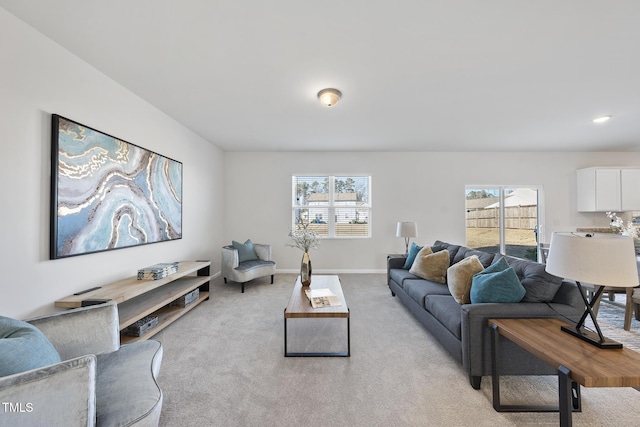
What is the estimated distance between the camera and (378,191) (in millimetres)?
5160

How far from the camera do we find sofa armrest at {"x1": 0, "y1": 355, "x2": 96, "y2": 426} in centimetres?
85

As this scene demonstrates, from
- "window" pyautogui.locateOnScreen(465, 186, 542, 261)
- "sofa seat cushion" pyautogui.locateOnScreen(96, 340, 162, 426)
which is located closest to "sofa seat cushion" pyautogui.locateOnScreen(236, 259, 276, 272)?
"sofa seat cushion" pyautogui.locateOnScreen(96, 340, 162, 426)

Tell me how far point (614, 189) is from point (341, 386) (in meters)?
6.40

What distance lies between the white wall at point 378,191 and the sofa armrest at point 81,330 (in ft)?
11.8

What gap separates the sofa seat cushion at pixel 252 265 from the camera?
13.0ft

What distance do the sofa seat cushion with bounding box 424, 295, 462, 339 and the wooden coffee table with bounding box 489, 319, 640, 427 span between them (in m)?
0.28

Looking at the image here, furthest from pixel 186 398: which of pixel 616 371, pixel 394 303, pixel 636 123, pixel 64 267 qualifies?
pixel 636 123

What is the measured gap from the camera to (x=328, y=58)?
2.09 meters

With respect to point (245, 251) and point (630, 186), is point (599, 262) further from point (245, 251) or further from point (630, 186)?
point (630, 186)

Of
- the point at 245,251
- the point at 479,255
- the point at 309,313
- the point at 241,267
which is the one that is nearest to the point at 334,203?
the point at 245,251

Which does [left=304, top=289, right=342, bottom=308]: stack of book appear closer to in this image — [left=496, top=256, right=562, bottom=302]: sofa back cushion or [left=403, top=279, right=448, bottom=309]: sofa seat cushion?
[left=403, top=279, right=448, bottom=309]: sofa seat cushion

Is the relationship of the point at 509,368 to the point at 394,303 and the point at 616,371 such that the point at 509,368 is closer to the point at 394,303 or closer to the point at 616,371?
the point at 616,371

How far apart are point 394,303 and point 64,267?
3.49 meters

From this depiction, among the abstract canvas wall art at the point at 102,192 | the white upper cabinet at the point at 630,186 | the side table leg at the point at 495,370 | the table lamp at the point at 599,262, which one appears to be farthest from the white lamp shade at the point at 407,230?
the white upper cabinet at the point at 630,186
